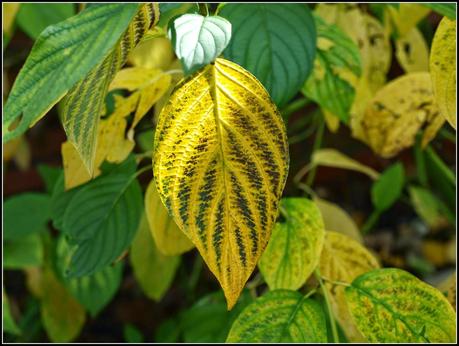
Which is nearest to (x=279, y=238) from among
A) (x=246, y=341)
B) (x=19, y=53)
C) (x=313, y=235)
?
(x=313, y=235)

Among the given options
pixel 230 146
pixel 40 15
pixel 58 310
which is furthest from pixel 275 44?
pixel 58 310

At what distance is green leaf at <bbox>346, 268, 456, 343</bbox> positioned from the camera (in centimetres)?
68

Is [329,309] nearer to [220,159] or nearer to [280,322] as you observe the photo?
[280,322]

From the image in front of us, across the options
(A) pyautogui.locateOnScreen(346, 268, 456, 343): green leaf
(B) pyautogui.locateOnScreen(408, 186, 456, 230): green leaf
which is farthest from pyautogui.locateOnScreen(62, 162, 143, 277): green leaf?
(B) pyautogui.locateOnScreen(408, 186, 456, 230): green leaf

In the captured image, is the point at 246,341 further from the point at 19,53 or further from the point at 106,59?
the point at 19,53

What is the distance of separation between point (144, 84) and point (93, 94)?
0.31 meters

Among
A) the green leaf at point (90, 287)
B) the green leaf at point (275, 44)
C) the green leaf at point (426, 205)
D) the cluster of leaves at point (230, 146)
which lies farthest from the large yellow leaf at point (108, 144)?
the green leaf at point (426, 205)

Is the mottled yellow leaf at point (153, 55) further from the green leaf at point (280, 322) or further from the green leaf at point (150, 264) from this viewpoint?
the green leaf at point (280, 322)

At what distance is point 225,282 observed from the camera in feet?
1.72

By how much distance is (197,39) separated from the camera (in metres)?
0.49

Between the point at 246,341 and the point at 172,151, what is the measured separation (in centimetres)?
24

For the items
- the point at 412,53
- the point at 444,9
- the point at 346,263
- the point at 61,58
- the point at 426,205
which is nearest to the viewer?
the point at 61,58

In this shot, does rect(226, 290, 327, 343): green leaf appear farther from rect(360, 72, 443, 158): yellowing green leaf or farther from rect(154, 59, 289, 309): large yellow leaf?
rect(360, 72, 443, 158): yellowing green leaf

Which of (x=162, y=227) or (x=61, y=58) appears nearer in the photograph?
(x=61, y=58)
